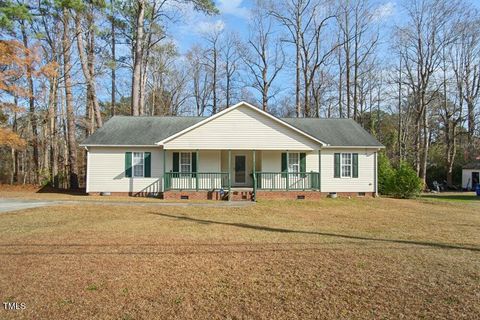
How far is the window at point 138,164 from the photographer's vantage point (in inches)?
720

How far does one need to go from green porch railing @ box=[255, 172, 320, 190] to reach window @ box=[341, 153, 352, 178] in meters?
2.21

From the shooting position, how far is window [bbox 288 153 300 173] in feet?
61.9

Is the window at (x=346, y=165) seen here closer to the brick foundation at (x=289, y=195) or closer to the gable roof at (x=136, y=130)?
the brick foundation at (x=289, y=195)

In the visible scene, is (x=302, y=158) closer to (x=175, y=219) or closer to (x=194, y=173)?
(x=194, y=173)

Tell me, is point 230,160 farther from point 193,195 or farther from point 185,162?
point 193,195

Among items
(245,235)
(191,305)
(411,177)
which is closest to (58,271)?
(191,305)

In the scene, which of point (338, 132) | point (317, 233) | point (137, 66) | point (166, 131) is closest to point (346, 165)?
point (338, 132)

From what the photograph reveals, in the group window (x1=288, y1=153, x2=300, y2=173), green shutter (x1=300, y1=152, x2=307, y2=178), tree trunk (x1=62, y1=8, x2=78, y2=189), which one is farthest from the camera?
tree trunk (x1=62, y1=8, x2=78, y2=189)

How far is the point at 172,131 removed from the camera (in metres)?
20.0

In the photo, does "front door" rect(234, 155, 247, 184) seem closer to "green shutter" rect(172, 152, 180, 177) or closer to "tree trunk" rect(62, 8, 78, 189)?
"green shutter" rect(172, 152, 180, 177)

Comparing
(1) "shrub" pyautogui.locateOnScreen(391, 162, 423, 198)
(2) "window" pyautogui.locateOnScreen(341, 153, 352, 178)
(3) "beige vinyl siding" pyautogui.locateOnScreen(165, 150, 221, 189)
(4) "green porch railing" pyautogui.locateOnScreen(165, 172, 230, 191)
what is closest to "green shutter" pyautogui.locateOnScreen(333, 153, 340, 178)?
(2) "window" pyautogui.locateOnScreen(341, 153, 352, 178)

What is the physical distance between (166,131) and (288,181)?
8069 mm

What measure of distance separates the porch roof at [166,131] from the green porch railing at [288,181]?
8.10 ft

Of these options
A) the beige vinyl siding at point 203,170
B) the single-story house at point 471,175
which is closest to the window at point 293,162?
the beige vinyl siding at point 203,170
